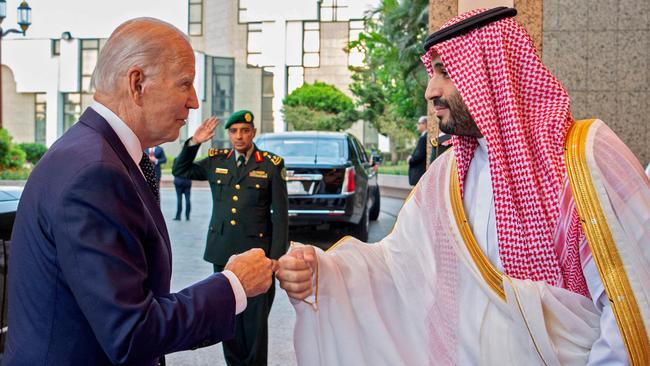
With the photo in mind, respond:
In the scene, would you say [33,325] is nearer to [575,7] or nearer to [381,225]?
[575,7]

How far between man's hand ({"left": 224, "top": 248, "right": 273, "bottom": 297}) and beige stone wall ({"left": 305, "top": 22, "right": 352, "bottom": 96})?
2358 inches

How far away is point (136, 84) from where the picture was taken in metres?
1.78

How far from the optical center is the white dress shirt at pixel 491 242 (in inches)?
75.0

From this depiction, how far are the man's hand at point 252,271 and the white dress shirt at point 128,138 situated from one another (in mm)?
48

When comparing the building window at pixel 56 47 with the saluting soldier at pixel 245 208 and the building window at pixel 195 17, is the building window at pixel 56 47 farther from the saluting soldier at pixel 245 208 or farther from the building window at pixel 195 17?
the saluting soldier at pixel 245 208

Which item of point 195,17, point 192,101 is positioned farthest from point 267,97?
point 192,101

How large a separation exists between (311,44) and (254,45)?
509 centimetres

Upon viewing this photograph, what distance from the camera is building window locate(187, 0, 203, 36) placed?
199 ft

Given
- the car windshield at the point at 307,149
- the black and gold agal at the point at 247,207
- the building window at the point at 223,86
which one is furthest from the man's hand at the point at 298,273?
the building window at the point at 223,86

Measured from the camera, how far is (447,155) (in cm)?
273

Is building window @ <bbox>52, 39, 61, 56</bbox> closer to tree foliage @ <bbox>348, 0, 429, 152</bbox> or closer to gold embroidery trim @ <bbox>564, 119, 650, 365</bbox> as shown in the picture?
tree foliage @ <bbox>348, 0, 429, 152</bbox>

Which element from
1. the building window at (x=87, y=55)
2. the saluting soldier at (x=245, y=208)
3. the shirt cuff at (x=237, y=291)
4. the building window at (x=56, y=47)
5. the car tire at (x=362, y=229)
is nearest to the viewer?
the shirt cuff at (x=237, y=291)

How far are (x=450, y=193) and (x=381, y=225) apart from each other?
39.2 feet

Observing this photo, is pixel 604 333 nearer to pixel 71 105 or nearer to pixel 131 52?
pixel 131 52
